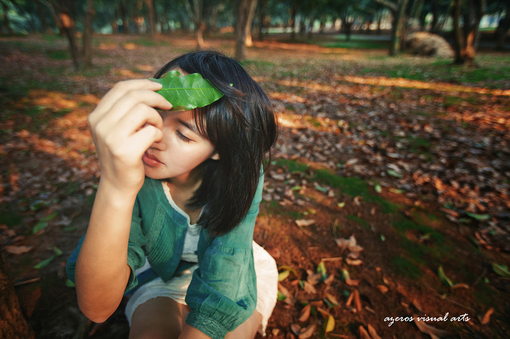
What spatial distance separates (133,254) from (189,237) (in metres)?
0.46

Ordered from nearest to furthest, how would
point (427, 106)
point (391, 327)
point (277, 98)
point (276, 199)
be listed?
point (391, 327)
point (276, 199)
point (427, 106)
point (277, 98)

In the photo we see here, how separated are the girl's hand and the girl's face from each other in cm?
32

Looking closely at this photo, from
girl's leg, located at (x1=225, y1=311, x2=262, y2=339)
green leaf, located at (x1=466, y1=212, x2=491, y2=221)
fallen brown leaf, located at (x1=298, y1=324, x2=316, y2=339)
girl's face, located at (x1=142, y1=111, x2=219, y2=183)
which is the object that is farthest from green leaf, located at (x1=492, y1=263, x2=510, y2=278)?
girl's face, located at (x1=142, y1=111, x2=219, y2=183)

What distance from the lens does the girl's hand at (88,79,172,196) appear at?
79 centimetres

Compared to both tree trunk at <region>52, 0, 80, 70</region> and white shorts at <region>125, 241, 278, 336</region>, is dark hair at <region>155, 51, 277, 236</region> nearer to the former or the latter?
white shorts at <region>125, 241, 278, 336</region>

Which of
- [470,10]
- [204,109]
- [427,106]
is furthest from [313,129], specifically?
[470,10]

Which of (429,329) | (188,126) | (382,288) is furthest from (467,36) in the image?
(188,126)

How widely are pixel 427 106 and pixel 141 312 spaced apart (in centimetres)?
733

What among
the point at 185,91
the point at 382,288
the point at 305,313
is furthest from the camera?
the point at 382,288

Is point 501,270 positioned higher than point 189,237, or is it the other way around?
point 189,237

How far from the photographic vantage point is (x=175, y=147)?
1.21m

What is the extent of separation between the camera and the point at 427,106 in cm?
614

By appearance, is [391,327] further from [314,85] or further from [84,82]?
[84,82]

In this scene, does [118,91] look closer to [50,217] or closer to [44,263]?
[44,263]
